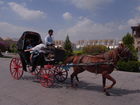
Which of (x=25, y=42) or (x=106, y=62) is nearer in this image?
(x=106, y=62)

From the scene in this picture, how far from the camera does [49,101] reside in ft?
20.4

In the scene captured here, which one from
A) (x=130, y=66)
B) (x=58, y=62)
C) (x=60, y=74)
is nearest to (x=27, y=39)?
(x=58, y=62)

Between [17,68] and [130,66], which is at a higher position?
[17,68]

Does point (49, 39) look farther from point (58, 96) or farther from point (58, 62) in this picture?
point (58, 96)

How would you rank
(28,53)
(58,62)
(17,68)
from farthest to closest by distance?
(17,68), (28,53), (58,62)

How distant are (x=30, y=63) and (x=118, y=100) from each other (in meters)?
4.16

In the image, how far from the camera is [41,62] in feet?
28.3

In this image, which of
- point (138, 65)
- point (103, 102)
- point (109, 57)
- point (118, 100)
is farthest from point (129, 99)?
point (138, 65)

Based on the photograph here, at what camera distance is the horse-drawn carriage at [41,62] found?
8109 millimetres

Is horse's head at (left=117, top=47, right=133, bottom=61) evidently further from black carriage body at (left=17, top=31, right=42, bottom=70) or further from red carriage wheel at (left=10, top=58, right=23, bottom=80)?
→ red carriage wheel at (left=10, top=58, right=23, bottom=80)

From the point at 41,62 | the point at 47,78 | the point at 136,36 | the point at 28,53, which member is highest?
the point at 136,36

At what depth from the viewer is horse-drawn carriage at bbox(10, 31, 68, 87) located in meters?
8.11

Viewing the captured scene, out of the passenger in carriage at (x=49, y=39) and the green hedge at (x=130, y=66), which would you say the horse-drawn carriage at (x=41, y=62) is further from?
the green hedge at (x=130, y=66)

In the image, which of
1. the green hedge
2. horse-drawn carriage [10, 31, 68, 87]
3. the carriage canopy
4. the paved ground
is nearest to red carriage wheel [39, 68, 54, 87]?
horse-drawn carriage [10, 31, 68, 87]
